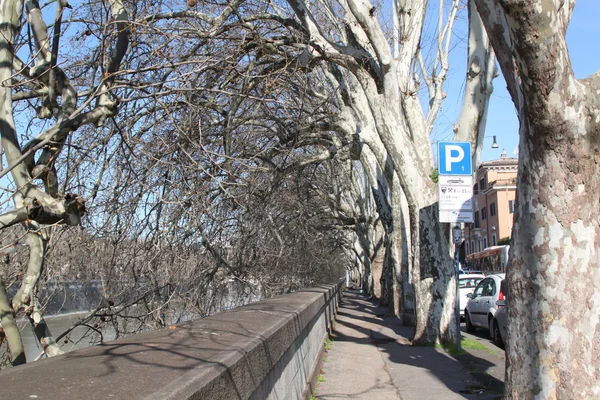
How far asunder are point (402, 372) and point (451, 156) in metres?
3.76

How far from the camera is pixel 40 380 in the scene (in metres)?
2.47

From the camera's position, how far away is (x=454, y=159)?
11117 millimetres

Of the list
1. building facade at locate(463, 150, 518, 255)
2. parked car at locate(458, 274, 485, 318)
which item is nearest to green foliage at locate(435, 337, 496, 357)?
parked car at locate(458, 274, 485, 318)

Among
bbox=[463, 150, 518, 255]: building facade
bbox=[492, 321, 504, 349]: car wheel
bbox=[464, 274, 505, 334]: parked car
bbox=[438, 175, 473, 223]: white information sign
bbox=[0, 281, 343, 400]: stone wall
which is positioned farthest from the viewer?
bbox=[463, 150, 518, 255]: building facade

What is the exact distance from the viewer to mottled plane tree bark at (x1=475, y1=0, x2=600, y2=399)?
15.9 ft

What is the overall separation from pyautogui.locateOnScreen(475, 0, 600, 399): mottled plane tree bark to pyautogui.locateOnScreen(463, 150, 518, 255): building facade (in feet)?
206

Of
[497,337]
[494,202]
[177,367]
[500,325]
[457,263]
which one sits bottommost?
[497,337]

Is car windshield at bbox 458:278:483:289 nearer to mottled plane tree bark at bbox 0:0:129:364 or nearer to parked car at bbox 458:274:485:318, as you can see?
parked car at bbox 458:274:485:318

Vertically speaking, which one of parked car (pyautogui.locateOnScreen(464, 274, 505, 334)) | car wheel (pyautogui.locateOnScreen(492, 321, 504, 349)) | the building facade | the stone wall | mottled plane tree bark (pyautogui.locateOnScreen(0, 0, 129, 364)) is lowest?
car wheel (pyautogui.locateOnScreen(492, 321, 504, 349))

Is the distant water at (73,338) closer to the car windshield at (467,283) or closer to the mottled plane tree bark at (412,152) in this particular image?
the mottled plane tree bark at (412,152)

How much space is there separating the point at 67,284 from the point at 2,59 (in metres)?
4.62

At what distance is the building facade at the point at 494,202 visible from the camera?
70750 millimetres

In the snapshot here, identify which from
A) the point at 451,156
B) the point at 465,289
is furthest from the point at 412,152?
the point at 465,289

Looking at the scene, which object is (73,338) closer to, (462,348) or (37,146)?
(462,348)
